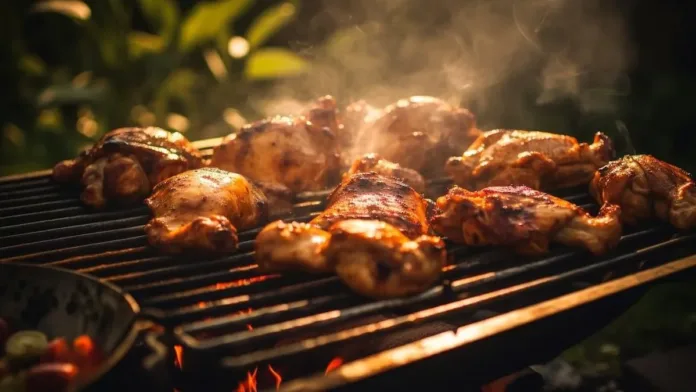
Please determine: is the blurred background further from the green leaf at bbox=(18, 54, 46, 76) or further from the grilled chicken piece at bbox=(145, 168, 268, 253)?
the grilled chicken piece at bbox=(145, 168, 268, 253)

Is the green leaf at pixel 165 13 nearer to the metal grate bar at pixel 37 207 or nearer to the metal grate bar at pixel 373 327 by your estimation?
the metal grate bar at pixel 37 207

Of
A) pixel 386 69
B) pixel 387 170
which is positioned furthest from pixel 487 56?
pixel 387 170

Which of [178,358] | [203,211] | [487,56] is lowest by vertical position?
[178,358]

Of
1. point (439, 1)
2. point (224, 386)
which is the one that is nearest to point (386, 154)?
point (224, 386)

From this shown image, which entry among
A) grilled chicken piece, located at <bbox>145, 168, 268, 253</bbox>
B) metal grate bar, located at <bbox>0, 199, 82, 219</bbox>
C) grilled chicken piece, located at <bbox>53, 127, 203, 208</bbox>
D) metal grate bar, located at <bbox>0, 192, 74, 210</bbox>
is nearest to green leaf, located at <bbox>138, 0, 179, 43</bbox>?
grilled chicken piece, located at <bbox>53, 127, 203, 208</bbox>

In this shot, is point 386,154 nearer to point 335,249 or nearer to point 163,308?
point 335,249

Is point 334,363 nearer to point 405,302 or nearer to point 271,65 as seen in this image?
point 405,302

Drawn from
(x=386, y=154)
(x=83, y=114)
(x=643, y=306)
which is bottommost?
(x=643, y=306)
